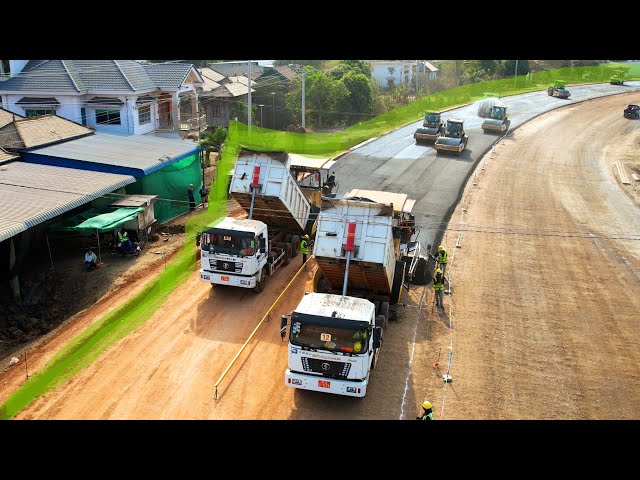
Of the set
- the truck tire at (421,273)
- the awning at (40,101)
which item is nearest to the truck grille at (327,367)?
the truck tire at (421,273)

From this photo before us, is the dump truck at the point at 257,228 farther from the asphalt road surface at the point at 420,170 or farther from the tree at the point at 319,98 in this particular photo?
the tree at the point at 319,98

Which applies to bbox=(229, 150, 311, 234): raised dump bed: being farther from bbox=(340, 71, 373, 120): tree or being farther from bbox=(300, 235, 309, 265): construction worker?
bbox=(340, 71, 373, 120): tree

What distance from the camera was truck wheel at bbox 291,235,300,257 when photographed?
2314 centimetres

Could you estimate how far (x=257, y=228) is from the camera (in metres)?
19.8

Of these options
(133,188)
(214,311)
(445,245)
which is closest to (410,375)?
(214,311)

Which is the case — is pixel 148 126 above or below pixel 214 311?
above

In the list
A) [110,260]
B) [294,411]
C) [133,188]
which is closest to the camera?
[294,411]

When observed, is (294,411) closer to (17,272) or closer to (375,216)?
(375,216)

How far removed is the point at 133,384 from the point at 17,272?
760cm

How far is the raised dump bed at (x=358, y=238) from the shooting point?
53.7 feet

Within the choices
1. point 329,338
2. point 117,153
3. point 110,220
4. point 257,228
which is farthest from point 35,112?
point 329,338

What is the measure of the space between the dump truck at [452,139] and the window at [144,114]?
60.8ft

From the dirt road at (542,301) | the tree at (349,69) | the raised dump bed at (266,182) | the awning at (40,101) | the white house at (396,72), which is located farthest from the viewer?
the white house at (396,72)

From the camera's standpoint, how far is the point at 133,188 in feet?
92.1
